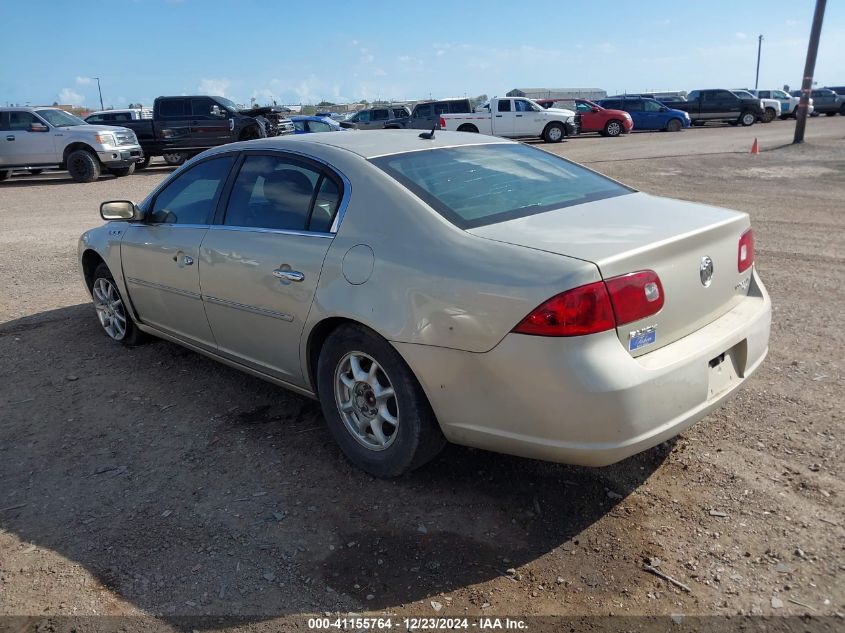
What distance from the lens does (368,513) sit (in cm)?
322

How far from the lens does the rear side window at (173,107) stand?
20.8 meters

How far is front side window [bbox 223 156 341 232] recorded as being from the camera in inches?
143

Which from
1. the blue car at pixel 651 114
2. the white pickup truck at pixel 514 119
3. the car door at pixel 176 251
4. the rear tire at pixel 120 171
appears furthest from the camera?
the blue car at pixel 651 114

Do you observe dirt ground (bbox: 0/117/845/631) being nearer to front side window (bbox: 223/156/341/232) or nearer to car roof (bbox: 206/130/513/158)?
front side window (bbox: 223/156/341/232)

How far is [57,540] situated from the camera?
3.13 meters

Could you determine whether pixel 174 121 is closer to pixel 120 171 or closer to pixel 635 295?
pixel 120 171

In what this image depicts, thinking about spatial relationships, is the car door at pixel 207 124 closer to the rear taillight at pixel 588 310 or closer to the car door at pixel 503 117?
the car door at pixel 503 117

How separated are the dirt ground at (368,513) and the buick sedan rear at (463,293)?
0.36 meters

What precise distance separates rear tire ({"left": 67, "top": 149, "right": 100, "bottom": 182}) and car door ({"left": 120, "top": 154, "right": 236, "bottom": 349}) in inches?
588

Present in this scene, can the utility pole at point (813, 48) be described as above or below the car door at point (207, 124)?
above

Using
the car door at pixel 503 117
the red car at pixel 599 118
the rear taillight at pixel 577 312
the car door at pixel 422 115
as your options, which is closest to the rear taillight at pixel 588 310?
the rear taillight at pixel 577 312

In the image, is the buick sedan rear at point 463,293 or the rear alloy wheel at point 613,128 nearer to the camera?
the buick sedan rear at point 463,293

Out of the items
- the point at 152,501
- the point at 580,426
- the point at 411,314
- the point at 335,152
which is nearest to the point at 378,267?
the point at 411,314

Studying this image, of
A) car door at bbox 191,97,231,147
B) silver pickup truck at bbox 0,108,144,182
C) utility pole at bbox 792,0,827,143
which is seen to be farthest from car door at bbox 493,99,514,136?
silver pickup truck at bbox 0,108,144,182
